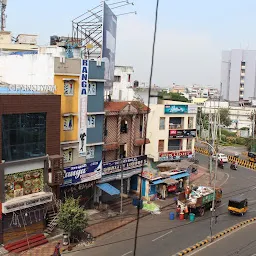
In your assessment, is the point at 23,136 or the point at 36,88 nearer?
the point at 23,136

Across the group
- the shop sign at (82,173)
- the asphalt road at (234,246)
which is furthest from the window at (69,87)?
the asphalt road at (234,246)

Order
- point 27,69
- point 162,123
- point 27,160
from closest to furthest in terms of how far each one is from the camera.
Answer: point 27,160 → point 27,69 → point 162,123

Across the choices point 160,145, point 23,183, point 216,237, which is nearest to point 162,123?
point 160,145

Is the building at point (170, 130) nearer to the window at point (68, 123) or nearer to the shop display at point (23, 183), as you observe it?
the window at point (68, 123)

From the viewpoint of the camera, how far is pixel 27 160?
20406mm

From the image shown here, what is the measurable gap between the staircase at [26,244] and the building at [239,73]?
3553 inches

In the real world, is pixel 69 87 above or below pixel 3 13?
below

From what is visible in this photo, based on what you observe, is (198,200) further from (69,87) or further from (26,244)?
(26,244)

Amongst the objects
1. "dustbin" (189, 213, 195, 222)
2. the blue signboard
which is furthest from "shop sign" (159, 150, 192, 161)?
"dustbin" (189, 213, 195, 222)

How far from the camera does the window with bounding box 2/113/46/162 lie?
63.7 feet

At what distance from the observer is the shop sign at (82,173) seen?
23453mm

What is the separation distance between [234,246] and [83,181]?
31.0 feet

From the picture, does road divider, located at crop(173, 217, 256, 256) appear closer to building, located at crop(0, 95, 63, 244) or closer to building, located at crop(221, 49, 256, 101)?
building, located at crop(0, 95, 63, 244)

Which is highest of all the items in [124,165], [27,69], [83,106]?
[27,69]
